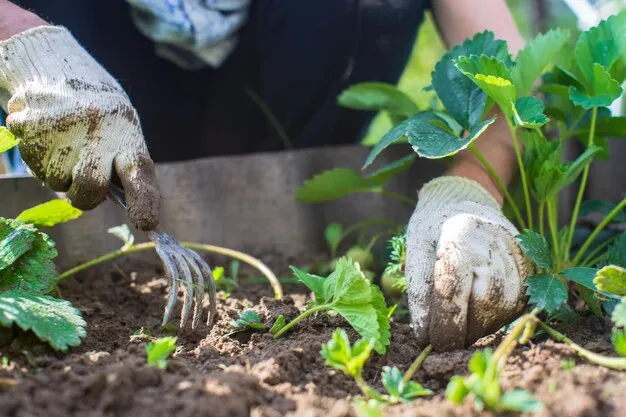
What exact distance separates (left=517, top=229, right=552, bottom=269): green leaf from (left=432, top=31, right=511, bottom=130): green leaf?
0.90ft

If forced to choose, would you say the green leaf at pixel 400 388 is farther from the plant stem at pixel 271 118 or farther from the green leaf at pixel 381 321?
the plant stem at pixel 271 118

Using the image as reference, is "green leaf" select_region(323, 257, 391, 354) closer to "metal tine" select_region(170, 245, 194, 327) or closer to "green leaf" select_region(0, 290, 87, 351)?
"metal tine" select_region(170, 245, 194, 327)

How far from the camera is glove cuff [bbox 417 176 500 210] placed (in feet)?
4.52

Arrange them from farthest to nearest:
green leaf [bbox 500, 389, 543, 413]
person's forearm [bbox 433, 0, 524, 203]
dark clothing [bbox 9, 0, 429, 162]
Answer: dark clothing [bbox 9, 0, 429, 162], person's forearm [bbox 433, 0, 524, 203], green leaf [bbox 500, 389, 543, 413]

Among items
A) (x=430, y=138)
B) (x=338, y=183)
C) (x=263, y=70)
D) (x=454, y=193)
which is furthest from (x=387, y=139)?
(x=263, y=70)

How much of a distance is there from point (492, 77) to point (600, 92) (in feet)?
0.99

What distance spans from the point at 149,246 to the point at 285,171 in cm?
56

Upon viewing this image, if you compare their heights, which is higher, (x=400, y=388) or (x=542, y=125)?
(x=542, y=125)

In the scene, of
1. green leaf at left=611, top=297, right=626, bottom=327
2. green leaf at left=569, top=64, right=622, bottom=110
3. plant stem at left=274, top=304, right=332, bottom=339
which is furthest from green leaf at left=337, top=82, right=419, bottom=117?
green leaf at left=611, top=297, right=626, bottom=327

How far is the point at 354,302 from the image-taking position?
3.74ft

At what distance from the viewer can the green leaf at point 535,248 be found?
3.73 ft

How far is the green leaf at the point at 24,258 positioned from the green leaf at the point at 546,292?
0.85m

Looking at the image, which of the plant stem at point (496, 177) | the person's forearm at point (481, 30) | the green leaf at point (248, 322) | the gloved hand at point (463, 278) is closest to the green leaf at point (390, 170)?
the person's forearm at point (481, 30)

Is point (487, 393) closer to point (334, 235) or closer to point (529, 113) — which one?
point (529, 113)
